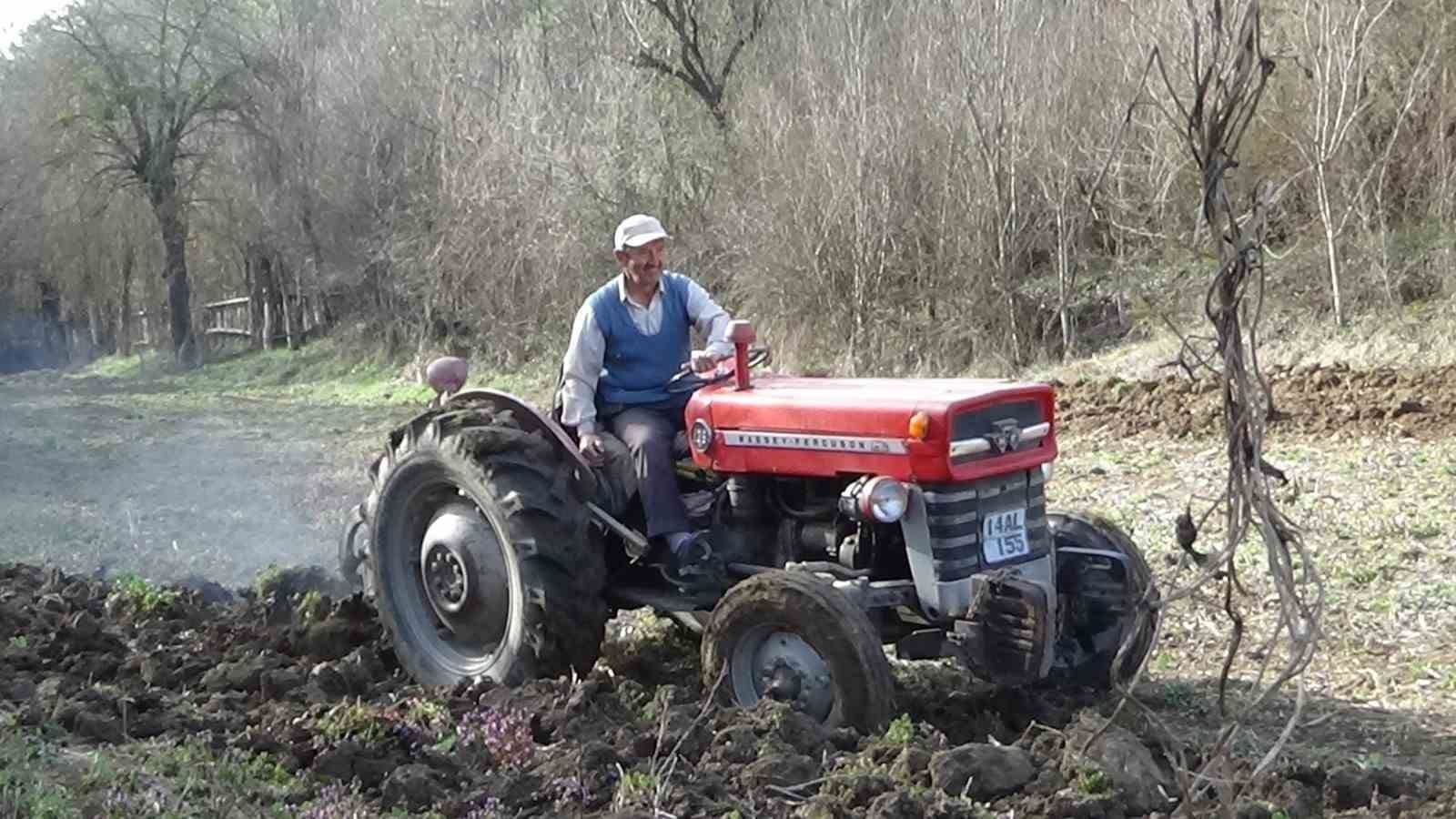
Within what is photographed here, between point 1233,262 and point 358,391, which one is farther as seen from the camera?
point 358,391

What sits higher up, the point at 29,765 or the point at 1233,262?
the point at 1233,262

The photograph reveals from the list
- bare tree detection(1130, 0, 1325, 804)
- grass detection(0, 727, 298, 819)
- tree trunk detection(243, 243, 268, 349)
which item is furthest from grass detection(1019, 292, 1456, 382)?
tree trunk detection(243, 243, 268, 349)

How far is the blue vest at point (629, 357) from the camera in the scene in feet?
20.7

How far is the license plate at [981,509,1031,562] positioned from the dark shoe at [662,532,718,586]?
3.35 feet

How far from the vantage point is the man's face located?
629cm

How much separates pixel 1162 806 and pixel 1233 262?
2.66 metres

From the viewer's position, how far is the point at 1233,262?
2355 mm

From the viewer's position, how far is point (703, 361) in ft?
20.6

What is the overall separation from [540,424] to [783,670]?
5.02ft

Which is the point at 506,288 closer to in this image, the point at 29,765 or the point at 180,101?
the point at 180,101

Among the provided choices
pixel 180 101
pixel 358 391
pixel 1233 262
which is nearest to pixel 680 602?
pixel 1233 262

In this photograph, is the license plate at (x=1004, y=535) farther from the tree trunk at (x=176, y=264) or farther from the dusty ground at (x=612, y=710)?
the tree trunk at (x=176, y=264)

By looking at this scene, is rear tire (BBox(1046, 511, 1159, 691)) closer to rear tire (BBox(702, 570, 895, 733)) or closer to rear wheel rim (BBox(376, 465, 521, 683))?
rear tire (BBox(702, 570, 895, 733))

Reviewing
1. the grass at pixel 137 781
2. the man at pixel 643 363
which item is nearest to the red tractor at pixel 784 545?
the man at pixel 643 363
